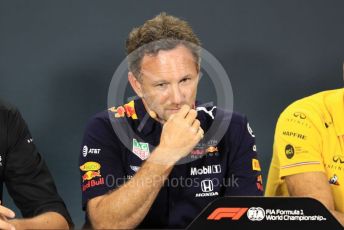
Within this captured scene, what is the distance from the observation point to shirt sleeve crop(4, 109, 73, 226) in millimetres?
1727

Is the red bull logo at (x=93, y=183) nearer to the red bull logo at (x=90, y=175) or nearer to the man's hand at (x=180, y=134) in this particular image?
the red bull logo at (x=90, y=175)

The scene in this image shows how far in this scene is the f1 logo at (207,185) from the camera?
1.78 meters

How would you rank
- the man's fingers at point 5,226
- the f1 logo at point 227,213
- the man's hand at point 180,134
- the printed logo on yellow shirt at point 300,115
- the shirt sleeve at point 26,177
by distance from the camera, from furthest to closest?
the printed logo on yellow shirt at point 300,115 < the shirt sleeve at point 26,177 < the man's hand at point 180,134 < the man's fingers at point 5,226 < the f1 logo at point 227,213

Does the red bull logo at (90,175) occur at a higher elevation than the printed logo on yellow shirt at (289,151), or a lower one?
lower

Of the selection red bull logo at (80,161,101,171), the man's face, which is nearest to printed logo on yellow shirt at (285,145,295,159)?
the man's face

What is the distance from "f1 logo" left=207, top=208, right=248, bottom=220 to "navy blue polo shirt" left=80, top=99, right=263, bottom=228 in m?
0.73

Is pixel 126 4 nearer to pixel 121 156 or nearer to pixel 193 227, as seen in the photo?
pixel 121 156

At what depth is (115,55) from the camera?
2250 mm

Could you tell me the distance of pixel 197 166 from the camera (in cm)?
179

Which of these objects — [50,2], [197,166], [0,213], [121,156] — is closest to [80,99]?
[50,2]

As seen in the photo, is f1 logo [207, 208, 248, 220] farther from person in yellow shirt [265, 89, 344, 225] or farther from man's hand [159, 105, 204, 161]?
person in yellow shirt [265, 89, 344, 225]

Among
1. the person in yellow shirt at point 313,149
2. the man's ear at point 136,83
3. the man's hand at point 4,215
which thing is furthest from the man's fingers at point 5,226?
the person in yellow shirt at point 313,149

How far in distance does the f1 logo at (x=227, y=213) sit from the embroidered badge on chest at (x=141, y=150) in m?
0.76

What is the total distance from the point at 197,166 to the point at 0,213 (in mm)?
656
